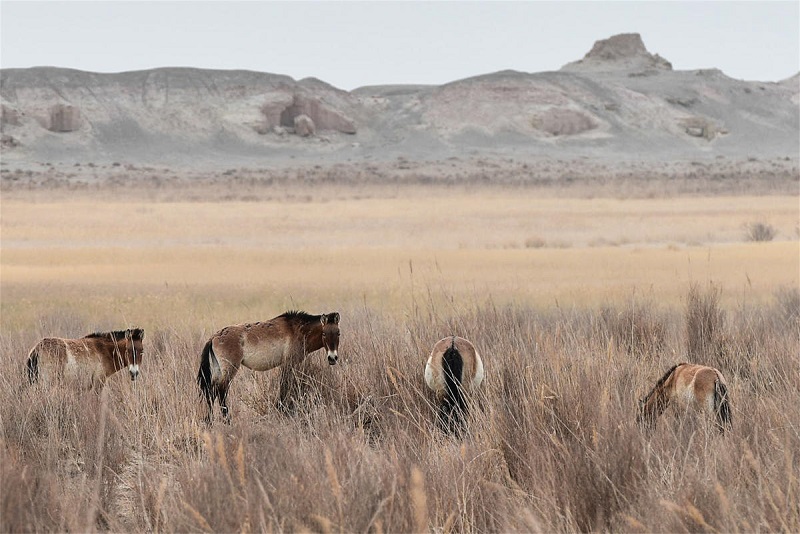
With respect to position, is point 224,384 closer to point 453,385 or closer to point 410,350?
point 453,385

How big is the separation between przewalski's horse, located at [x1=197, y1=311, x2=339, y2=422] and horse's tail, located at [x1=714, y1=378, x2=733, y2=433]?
1983 mm

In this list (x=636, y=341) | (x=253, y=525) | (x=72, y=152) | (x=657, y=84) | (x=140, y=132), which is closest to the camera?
(x=253, y=525)

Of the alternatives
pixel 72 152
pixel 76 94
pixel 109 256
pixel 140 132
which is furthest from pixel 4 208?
pixel 76 94

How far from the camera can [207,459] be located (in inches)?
188

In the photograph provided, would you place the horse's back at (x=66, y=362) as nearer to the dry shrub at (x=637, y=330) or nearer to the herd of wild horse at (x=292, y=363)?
the herd of wild horse at (x=292, y=363)

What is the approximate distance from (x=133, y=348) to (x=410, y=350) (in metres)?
1.91

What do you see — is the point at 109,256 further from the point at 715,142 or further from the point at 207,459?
the point at 715,142

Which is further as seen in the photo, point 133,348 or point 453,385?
point 133,348

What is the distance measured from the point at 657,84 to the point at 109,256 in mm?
110376

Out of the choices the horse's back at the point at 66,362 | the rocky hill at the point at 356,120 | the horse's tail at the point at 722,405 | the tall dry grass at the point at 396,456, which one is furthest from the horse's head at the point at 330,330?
the rocky hill at the point at 356,120

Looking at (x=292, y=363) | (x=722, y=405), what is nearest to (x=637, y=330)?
(x=722, y=405)

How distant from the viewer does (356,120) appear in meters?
105

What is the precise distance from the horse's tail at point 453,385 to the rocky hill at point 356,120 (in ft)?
261

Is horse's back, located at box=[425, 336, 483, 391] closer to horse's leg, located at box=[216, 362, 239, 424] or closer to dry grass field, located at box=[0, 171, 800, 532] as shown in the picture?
dry grass field, located at box=[0, 171, 800, 532]
